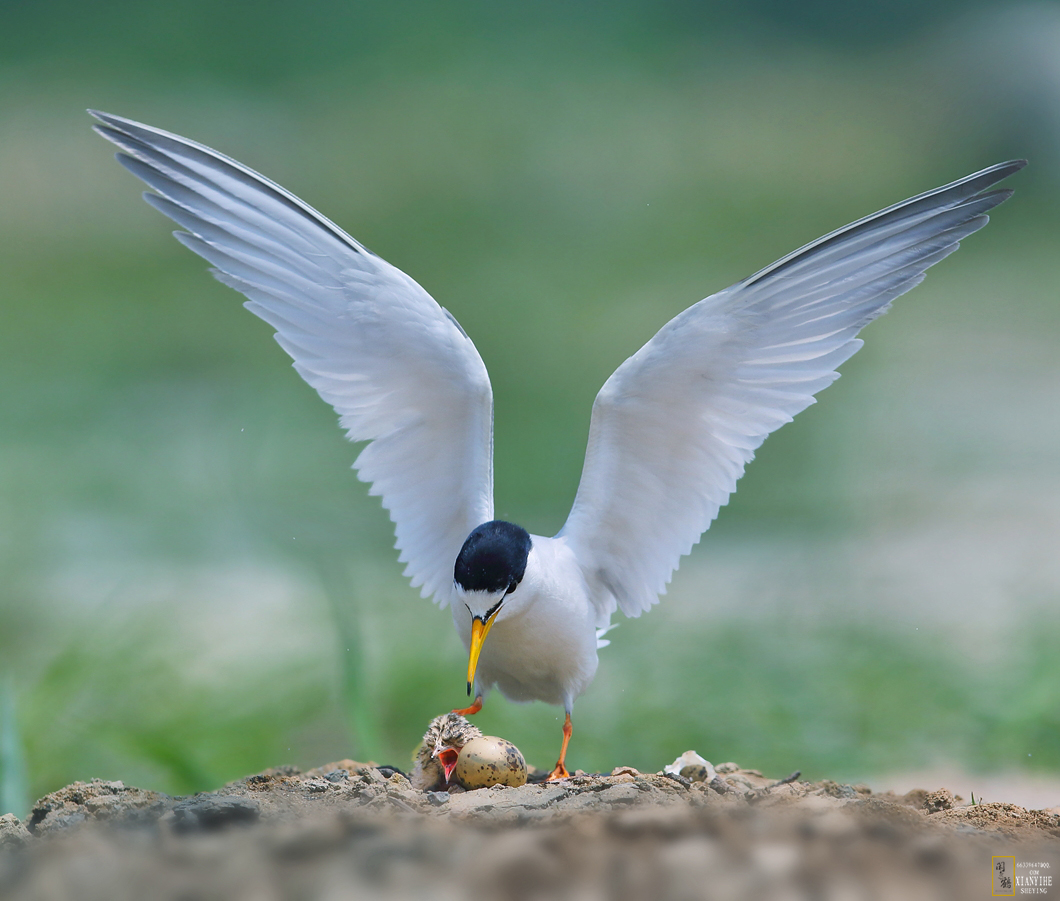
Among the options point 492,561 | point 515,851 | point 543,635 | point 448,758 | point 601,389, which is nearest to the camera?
point 515,851

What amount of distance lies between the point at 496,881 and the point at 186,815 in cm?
69

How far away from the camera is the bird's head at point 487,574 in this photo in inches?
92.9

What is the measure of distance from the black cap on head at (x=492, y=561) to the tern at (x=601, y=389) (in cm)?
7

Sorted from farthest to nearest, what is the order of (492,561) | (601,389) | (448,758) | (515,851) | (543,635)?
(601,389), (543,635), (448,758), (492,561), (515,851)

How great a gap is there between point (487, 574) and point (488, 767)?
45 centimetres

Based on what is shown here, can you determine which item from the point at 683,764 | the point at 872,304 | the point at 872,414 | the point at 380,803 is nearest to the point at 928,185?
the point at 872,414

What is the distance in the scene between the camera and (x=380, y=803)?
207 centimetres

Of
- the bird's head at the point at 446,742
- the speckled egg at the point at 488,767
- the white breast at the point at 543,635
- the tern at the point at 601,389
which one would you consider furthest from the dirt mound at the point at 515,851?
the tern at the point at 601,389

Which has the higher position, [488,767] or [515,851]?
[515,851]

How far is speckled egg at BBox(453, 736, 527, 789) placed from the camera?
2377 mm

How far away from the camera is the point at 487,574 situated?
7.74 feet

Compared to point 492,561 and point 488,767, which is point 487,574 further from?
point 488,767

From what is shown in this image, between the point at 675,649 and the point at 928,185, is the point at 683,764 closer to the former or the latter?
Result: the point at 675,649

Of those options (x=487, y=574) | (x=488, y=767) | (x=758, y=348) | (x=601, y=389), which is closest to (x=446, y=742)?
(x=488, y=767)
